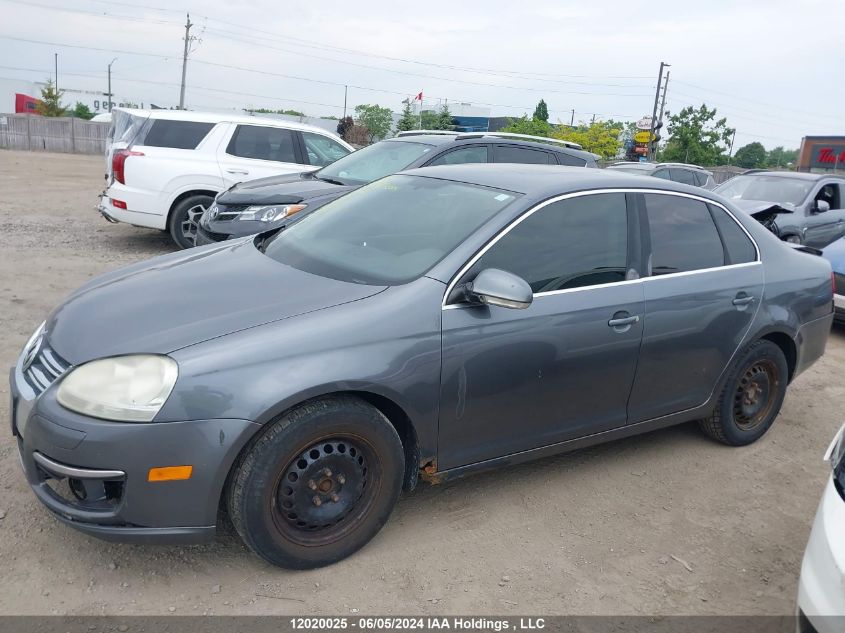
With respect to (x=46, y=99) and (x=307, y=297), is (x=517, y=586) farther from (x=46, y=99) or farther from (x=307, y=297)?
(x=46, y=99)

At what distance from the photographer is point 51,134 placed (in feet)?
115

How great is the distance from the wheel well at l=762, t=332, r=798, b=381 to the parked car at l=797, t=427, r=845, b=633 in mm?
2157

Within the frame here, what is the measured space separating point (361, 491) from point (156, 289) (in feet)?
4.34

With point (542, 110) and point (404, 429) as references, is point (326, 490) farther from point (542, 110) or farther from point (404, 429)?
point (542, 110)

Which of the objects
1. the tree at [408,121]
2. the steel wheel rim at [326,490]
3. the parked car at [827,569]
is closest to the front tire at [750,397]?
the parked car at [827,569]

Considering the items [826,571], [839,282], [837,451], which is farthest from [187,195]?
[826,571]

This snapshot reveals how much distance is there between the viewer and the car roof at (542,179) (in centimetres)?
369

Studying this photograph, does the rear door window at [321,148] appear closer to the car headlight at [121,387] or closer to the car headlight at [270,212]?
the car headlight at [270,212]

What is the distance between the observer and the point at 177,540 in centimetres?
270

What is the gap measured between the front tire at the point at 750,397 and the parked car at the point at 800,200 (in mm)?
6725

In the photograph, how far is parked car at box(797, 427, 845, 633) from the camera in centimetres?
217

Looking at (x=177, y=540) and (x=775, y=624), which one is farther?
(x=775, y=624)

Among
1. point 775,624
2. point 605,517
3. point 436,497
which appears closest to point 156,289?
point 436,497

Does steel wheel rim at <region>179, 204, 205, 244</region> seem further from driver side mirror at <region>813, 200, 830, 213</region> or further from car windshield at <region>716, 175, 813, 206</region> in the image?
driver side mirror at <region>813, 200, 830, 213</region>
